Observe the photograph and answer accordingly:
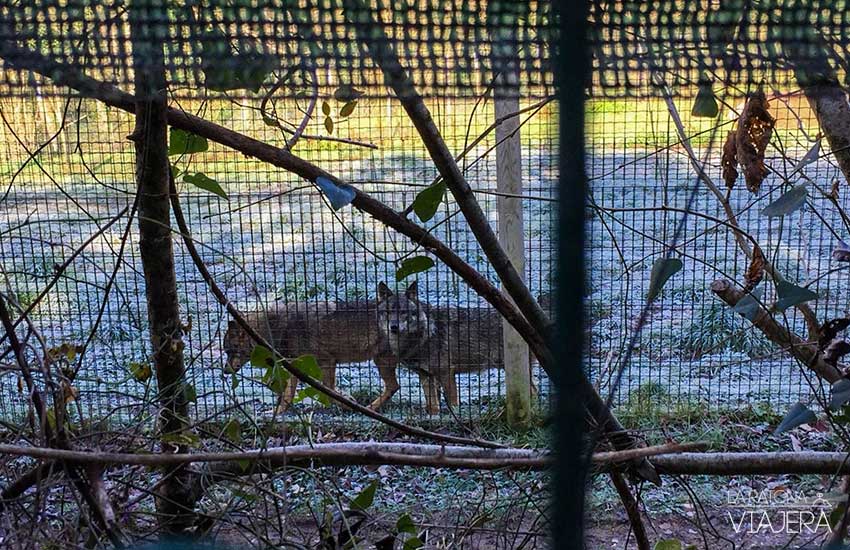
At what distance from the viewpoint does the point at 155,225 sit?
1437mm

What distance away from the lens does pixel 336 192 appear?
1173 millimetres

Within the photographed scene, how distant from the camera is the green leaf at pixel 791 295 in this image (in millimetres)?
1130

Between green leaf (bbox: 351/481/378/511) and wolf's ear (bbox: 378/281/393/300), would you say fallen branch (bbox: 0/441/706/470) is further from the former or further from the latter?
wolf's ear (bbox: 378/281/393/300)

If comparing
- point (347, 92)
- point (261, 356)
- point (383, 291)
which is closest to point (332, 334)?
point (383, 291)

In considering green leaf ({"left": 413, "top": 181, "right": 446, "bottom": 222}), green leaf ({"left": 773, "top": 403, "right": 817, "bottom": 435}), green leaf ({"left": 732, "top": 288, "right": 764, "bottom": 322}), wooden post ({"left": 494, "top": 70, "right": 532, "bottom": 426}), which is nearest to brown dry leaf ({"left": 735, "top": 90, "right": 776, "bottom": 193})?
green leaf ({"left": 732, "top": 288, "right": 764, "bottom": 322})

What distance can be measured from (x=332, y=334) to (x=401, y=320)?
0.37 m

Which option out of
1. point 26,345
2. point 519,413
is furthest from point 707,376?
point 26,345

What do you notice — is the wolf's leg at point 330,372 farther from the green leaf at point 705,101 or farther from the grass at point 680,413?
the green leaf at point 705,101

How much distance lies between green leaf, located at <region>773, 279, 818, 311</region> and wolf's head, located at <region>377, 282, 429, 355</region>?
2.71 m

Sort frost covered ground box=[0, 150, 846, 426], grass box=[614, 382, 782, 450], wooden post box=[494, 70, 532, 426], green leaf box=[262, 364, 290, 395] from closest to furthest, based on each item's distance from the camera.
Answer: green leaf box=[262, 364, 290, 395], wooden post box=[494, 70, 532, 426], grass box=[614, 382, 782, 450], frost covered ground box=[0, 150, 846, 426]

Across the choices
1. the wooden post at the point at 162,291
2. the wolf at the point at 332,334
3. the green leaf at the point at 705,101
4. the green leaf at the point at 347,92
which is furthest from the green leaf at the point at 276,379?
the wolf at the point at 332,334

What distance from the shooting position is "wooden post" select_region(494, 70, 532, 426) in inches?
122

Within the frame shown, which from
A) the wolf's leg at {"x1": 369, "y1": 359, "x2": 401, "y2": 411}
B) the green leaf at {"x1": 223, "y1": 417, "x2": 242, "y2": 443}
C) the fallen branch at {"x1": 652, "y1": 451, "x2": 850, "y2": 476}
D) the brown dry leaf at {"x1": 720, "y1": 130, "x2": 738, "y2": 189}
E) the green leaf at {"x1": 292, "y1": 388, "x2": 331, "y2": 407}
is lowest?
the wolf's leg at {"x1": 369, "y1": 359, "x2": 401, "y2": 411}

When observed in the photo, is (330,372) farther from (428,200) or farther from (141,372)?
(428,200)
